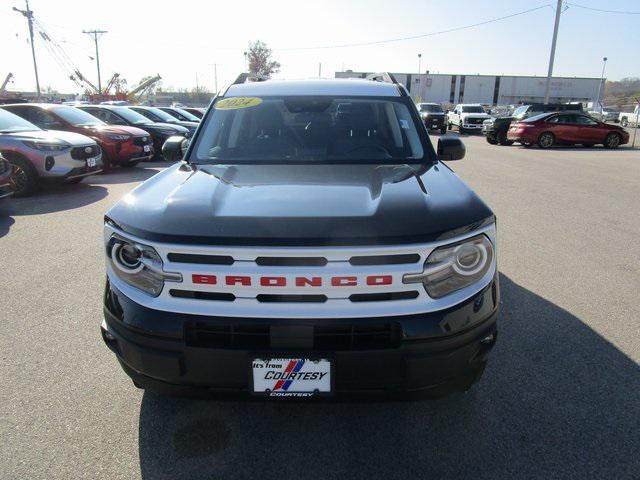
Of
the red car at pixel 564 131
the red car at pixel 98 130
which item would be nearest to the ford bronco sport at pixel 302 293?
the red car at pixel 98 130

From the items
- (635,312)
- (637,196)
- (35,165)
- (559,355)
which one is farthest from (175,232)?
(637,196)

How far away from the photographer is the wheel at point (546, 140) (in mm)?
19812

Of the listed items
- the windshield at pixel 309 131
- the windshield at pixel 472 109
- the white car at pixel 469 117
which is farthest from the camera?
the windshield at pixel 472 109

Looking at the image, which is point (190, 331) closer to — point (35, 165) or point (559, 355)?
point (559, 355)

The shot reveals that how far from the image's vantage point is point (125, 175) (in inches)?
447

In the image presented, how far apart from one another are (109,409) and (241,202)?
139cm

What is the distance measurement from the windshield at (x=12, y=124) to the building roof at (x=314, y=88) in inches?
269

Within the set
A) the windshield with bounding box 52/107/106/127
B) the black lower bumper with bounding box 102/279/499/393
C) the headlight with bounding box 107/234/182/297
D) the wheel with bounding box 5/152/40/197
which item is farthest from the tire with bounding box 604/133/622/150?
the headlight with bounding box 107/234/182/297

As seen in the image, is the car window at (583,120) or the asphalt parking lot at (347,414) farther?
the car window at (583,120)

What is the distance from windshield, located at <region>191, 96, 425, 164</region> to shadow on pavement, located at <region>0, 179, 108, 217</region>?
5.31m

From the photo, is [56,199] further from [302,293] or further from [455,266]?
[455,266]

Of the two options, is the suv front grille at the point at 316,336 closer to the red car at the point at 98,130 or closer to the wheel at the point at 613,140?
the red car at the point at 98,130

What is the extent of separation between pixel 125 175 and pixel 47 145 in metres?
2.70

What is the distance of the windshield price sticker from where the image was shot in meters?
3.51
